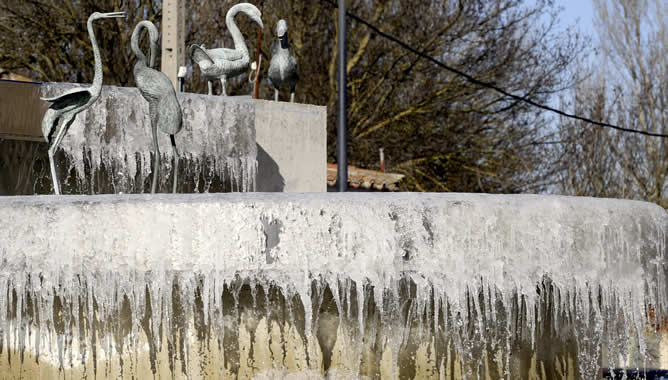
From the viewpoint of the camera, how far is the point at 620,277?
2.64m

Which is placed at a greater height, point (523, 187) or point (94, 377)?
point (523, 187)

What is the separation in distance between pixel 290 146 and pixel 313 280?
462 cm

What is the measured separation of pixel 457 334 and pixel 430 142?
1672 centimetres

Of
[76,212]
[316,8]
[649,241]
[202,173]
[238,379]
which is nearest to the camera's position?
[76,212]

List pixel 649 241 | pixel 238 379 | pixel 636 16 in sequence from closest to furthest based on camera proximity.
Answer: pixel 238 379 < pixel 649 241 < pixel 636 16

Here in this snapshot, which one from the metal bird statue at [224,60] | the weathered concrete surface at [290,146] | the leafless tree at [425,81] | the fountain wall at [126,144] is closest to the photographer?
the fountain wall at [126,144]

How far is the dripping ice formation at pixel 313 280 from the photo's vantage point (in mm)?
2293

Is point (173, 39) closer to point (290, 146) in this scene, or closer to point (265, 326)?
point (290, 146)

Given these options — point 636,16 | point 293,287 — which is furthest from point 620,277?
point 636,16

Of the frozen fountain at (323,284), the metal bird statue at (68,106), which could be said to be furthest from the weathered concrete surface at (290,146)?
the frozen fountain at (323,284)

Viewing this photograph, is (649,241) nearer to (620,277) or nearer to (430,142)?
(620,277)

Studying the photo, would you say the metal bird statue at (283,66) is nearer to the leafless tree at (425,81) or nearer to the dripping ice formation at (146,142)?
the dripping ice formation at (146,142)

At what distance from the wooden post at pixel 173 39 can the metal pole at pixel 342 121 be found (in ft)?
6.35

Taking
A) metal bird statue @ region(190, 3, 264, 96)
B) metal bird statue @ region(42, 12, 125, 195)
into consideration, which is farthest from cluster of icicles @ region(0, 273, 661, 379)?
metal bird statue @ region(190, 3, 264, 96)
